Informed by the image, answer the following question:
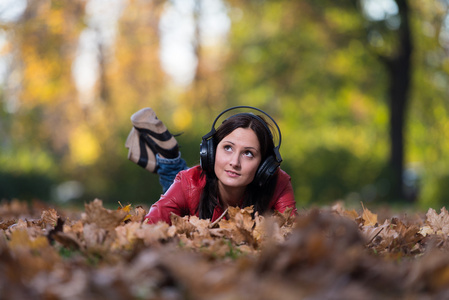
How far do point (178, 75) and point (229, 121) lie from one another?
24.9 m

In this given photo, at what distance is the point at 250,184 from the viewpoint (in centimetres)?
369

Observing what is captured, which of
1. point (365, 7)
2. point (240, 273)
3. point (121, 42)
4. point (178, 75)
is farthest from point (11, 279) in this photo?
point (178, 75)

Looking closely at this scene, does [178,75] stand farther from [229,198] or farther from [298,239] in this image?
[298,239]

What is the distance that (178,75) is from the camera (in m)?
28.0

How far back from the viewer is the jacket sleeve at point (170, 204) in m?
3.31

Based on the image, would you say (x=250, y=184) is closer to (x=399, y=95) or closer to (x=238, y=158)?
(x=238, y=158)

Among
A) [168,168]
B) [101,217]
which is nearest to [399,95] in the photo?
[168,168]

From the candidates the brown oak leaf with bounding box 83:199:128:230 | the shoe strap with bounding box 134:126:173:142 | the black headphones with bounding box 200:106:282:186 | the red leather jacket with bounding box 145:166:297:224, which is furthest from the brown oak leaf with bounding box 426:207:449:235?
the shoe strap with bounding box 134:126:173:142

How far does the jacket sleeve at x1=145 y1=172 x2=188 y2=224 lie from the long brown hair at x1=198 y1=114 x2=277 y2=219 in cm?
14

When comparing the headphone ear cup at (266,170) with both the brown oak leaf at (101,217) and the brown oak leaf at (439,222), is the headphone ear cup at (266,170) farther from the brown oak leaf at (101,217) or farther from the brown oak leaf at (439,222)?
the brown oak leaf at (101,217)

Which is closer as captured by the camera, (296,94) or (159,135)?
(159,135)

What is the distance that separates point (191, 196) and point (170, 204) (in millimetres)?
180

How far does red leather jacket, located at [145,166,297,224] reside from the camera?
11.4ft

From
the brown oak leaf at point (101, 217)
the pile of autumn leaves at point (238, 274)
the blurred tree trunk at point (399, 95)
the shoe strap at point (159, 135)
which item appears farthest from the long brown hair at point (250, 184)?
the blurred tree trunk at point (399, 95)
